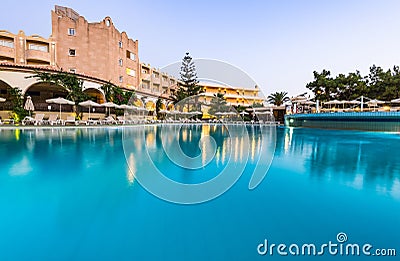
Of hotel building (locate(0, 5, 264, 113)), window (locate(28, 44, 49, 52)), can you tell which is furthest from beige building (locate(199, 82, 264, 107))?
window (locate(28, 44, 49, 52))

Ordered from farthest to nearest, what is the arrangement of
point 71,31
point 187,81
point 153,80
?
1. point 153,80
2. point 187,81
3. point 71,31

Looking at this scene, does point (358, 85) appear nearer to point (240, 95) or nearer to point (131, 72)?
point (240, 95)

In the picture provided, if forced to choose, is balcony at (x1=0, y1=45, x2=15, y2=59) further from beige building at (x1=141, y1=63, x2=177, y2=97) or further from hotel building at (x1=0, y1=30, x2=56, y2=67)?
beige building at (x1=141, y1=63, x2=177, y2=97)

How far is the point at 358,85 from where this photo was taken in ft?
77.9

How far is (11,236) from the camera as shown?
172cm

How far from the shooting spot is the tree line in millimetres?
22094

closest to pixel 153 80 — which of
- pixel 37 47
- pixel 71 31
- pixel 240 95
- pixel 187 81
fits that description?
pixel 187 81

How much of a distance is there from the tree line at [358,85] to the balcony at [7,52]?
31204mm

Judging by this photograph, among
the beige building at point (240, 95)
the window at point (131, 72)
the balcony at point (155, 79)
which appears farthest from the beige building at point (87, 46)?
the beige building at point (240, 95)

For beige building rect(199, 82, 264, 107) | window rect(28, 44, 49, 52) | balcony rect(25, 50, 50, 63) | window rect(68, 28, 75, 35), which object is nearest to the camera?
beige building rect(199, 82, 264, 107)

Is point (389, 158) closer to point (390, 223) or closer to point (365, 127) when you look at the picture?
point (390, 223)

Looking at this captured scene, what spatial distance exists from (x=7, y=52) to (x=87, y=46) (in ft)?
20.8

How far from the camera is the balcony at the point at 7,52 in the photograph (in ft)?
61.6

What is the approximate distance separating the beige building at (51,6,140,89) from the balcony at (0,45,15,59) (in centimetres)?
334
